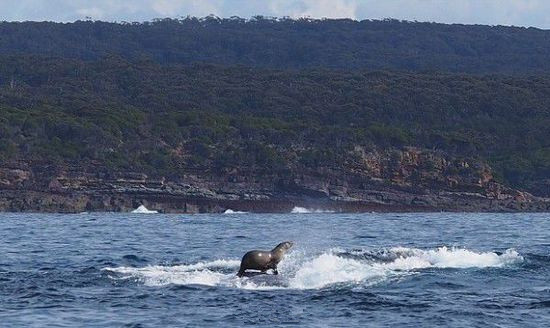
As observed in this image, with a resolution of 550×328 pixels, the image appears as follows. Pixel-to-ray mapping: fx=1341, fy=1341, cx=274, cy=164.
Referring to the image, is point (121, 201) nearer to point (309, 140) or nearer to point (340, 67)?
point (309, 140)

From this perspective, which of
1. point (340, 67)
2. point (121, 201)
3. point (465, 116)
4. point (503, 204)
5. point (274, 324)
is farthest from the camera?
point (340, 67)

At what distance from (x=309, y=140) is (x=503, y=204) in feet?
59.4

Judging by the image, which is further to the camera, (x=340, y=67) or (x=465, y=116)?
(x=340, y=67)

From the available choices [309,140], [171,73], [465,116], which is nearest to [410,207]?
[309,140]

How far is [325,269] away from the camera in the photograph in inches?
1275

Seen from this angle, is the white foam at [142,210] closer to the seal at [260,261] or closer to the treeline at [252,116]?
the treeline at [252,116]

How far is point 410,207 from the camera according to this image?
98.1m

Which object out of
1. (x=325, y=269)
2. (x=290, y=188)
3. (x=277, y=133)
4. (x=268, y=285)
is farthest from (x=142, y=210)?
(x=268, y=285)

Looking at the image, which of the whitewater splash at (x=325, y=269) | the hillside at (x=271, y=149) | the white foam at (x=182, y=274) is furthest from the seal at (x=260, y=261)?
the hillside at (x=271, y=149)

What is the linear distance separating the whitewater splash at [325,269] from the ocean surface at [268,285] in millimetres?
39

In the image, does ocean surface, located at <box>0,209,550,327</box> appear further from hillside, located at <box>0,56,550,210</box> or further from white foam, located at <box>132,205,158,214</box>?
hillside, located at <box>0,56,550,210</box>

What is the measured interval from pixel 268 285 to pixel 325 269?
2.34m

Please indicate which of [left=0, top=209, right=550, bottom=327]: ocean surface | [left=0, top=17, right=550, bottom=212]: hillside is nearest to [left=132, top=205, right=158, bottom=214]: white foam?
[left=0, top=17, right=550, bottom=212]: hillside

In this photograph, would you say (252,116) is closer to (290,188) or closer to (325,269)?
(290,188)
